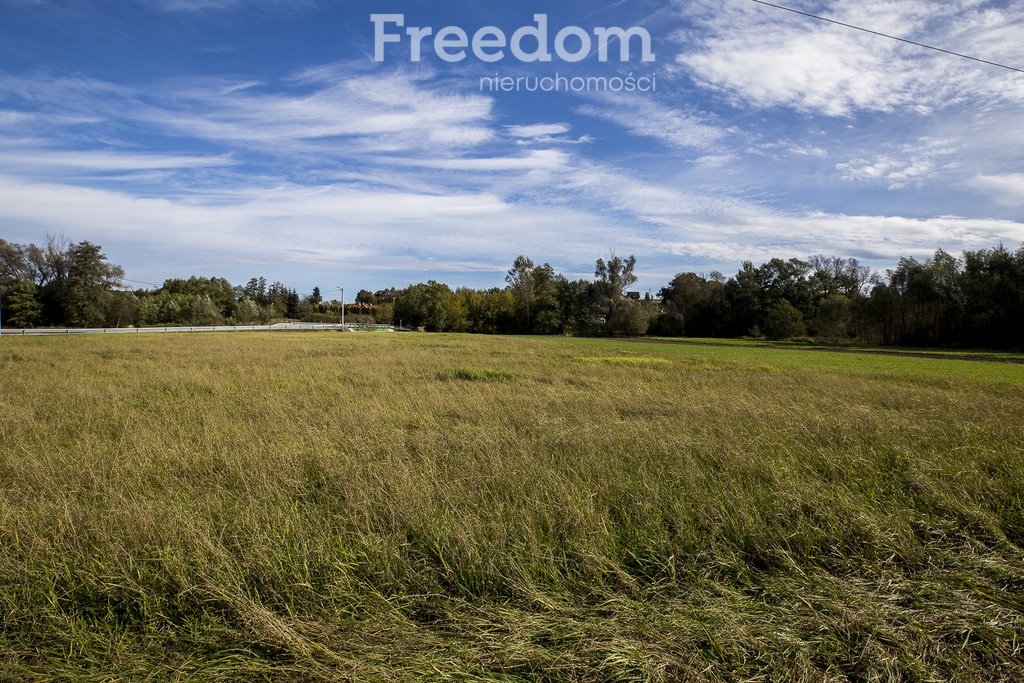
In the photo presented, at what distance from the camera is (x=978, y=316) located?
164ft

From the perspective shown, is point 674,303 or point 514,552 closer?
point 514,552

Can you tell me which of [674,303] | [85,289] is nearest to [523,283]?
[674,303]

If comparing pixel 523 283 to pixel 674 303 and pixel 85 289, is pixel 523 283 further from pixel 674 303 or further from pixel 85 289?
pixel 85 289

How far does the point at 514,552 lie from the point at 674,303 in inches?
3422

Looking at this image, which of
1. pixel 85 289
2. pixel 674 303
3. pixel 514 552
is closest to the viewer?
pixel 514 552

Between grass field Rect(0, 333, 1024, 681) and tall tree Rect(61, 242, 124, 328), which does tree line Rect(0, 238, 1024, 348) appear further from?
grass field Rect(0, 333, 1024, 681)

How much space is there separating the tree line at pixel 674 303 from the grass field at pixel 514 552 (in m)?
57.1

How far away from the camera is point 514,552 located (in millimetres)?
4355

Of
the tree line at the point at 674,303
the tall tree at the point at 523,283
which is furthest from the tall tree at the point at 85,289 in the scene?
the tall tree at the point at 523,283

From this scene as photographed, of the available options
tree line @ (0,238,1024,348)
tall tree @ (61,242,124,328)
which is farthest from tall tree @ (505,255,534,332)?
tall tree @ (61,242,124,328)

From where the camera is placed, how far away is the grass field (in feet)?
10.6

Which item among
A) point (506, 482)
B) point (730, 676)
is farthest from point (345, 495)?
point (730, 676)

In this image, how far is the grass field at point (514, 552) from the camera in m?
3.22

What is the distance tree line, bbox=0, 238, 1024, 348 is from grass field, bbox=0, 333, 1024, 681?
187 feet
